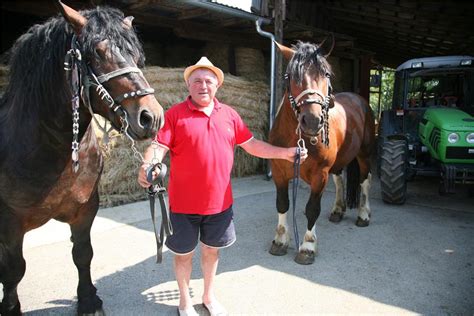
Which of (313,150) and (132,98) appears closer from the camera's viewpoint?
(132,98)

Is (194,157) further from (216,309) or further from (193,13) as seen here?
(193,13)

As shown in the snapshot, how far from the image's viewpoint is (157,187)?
2023 millimetres

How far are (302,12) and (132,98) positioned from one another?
28.4ft

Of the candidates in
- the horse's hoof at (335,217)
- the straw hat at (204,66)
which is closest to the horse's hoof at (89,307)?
the straw hat at (204,66)

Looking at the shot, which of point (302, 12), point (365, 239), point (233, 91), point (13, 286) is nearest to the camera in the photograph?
point (13, 286)

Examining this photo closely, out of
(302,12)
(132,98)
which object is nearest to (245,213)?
(132,98)

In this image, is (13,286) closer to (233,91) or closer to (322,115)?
(322,115)

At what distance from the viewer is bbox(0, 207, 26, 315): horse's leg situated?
2168 mm

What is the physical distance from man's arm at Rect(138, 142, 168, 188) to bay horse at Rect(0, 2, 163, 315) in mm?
291

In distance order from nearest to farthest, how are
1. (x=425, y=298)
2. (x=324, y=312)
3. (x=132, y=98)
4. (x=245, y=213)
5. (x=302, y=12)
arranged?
(x=132, y=98) → (x=324, y=312) → (x=425, y=298) → (x=245, y=213) → (x=302, y=12)

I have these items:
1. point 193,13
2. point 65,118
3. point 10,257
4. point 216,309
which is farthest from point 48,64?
point 193,13

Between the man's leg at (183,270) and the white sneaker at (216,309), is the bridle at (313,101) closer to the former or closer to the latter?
the man's leg at (183,270)

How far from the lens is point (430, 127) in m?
5.15

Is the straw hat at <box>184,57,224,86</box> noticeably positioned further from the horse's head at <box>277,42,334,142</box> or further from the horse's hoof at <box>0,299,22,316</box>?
the horse's hoof at <box>0,299,22,316</box>
